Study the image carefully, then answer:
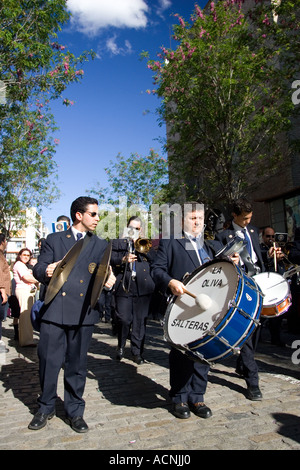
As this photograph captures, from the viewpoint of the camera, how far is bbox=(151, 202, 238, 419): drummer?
3.86 m

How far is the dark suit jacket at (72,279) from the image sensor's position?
3.72 meters

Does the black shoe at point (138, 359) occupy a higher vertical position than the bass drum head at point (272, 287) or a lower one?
lower

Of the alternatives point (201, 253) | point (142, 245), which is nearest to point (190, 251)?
point (201, 253)

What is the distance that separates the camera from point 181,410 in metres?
3.81

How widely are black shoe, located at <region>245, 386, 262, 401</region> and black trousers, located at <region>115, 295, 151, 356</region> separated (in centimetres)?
241

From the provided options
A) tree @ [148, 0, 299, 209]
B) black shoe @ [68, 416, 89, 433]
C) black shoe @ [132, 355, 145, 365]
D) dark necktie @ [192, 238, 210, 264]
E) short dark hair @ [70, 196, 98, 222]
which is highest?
tree @ [148, 0, 299, 209]

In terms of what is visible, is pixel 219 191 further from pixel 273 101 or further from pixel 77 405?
pixel 77 405

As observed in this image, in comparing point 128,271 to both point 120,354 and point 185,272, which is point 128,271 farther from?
point 185,272

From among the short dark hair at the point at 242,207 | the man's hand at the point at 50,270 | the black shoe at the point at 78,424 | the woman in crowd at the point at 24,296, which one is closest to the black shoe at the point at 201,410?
the black shoe at the point at 78,424

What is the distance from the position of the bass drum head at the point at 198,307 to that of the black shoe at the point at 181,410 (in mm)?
932

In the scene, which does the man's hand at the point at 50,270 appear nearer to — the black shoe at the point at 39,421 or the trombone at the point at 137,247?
the black shoe at the point at 39,421

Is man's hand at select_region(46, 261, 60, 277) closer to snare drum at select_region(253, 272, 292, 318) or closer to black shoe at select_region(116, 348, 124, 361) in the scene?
snare drum at select_region(253, 272, 292, 318)

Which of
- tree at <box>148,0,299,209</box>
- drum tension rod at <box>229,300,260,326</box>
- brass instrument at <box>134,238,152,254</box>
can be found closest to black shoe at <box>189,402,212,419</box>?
drum tension rod at <box>229,300,260,326</box>

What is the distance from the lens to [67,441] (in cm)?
334
